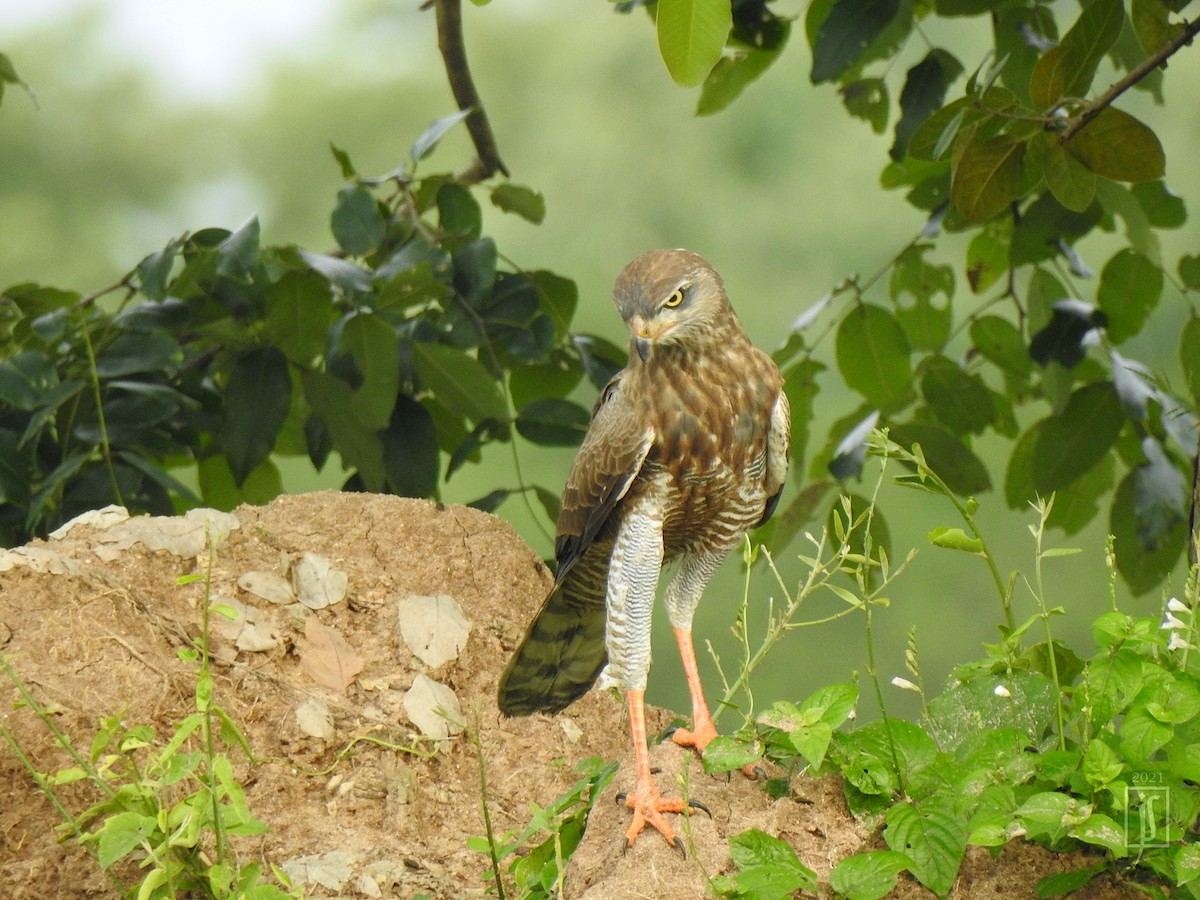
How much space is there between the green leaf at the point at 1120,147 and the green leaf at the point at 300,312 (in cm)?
138

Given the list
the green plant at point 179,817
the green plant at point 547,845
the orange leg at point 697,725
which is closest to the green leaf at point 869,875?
the green plant at point 547,845

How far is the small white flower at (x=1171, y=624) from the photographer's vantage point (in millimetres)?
1442

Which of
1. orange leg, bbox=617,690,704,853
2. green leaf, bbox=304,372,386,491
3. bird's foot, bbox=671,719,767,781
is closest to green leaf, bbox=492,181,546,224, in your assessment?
green leaf, bbox=304,372,386,491

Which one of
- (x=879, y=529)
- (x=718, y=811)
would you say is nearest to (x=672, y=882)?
(x=718, y=811)

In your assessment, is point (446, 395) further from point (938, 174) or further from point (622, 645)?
point (938, 174)

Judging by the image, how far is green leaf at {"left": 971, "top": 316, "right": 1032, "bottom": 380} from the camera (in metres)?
2.72

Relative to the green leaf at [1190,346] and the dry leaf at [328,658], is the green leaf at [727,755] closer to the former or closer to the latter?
the dry leaf at [328,658]

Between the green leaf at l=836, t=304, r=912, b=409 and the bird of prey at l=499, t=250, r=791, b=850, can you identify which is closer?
the bird of prey at l=499, t=250, r=791, b=850

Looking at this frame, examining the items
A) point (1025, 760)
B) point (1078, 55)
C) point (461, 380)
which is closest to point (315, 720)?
point (461, 380)

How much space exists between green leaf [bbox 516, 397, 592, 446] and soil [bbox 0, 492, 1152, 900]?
0.25 m

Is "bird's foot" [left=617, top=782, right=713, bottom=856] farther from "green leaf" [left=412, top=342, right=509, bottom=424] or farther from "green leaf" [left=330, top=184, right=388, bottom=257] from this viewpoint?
"green leaf" [left=330, top=184, right=388, bottom=257]

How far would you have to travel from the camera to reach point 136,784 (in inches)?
55.1

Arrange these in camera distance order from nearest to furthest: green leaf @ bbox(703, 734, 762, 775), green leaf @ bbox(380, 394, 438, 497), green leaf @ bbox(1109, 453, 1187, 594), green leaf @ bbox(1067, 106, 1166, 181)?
green leaf @ bbox(703, 734, 762, 775) → green leaf @ bbox(1067, 106, 1166, 181) → green leaf @ bbox(1109, 453, 1187, 594) → green leaf @ bbox(380, 394, 438, 497)

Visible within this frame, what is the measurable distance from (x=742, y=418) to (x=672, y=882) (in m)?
0.68
